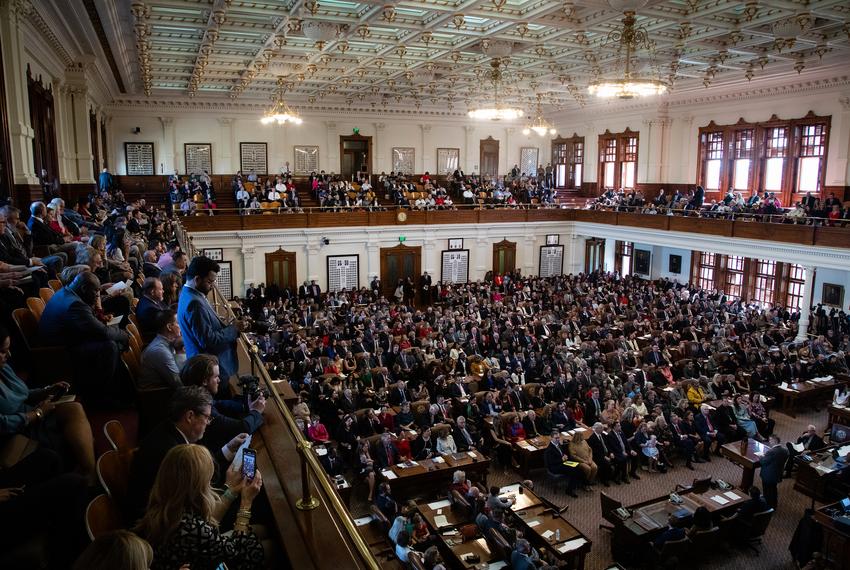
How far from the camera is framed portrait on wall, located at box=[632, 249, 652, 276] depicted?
25.9 m

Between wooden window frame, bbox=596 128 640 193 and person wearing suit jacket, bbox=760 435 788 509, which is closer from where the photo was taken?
person wearing suit jacket, bbox=760 435 788 509

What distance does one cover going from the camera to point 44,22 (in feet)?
35.2

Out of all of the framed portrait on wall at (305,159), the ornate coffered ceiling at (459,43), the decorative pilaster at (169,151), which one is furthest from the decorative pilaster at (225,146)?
the framed portrait on wall at (305,159)

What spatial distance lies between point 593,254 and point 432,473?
808 inches

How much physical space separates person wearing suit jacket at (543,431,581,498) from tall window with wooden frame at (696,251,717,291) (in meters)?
16.0

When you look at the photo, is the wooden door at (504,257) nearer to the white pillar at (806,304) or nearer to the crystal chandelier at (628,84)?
the white pillar at (806,304)

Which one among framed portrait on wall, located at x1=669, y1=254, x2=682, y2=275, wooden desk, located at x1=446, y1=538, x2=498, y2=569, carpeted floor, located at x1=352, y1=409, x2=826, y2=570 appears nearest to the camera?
wooden desk, located at x1=446, y1=538, x2=498, y2=569

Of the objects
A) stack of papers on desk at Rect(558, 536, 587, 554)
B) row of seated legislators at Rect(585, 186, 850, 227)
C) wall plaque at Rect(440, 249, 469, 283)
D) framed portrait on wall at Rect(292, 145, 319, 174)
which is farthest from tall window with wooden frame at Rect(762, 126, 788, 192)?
framed portrait on wall at Rect(292, 145, 319, 174)

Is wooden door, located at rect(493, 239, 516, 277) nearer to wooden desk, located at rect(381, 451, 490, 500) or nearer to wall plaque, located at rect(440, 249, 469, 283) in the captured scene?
wall plaque, located at rect(440, 249, 469, 283)

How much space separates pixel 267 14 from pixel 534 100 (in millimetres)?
16946

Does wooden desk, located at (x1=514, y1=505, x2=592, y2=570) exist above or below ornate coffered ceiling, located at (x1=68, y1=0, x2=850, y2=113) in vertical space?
below

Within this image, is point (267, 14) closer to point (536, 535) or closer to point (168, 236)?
point (168, 236)

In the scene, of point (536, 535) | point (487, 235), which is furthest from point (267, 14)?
point (487, 235)

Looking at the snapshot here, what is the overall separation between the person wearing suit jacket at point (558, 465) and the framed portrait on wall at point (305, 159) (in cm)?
2083
